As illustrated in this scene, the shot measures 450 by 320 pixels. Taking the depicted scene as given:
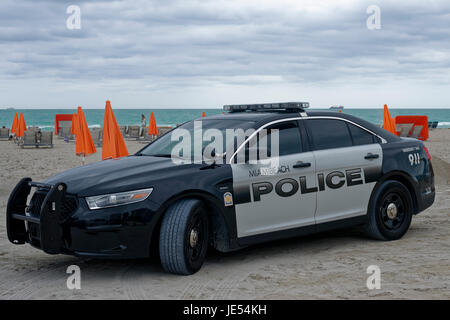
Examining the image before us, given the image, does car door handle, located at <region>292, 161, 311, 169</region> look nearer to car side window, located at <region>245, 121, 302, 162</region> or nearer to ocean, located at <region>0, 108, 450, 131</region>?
car side window, located at <region>245, 121, 302, 162</region>

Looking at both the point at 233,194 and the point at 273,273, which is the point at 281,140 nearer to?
the point at 233,194

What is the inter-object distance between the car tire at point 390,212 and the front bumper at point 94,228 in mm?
2967

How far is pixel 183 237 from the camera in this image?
5629mm

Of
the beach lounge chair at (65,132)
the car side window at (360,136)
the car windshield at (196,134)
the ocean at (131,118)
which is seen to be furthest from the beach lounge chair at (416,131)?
the ocean at (131,118)

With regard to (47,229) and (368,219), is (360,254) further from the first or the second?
(47,229)

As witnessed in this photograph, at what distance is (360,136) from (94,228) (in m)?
3.48

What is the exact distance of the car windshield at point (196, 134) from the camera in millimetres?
6586

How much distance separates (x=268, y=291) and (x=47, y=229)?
2.08 meters

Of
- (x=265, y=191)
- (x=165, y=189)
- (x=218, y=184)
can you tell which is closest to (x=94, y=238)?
(x=165, y=189)

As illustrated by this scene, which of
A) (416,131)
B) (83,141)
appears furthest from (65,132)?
(83,141)

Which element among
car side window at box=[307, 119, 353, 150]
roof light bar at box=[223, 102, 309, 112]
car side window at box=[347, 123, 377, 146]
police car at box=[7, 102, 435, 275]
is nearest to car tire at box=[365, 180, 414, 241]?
police car at box=[7, 102, 435, 275]

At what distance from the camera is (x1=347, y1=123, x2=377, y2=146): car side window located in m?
7.26

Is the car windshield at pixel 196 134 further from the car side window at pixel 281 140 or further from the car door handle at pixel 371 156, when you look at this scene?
the car door handle at pixel 371 156
